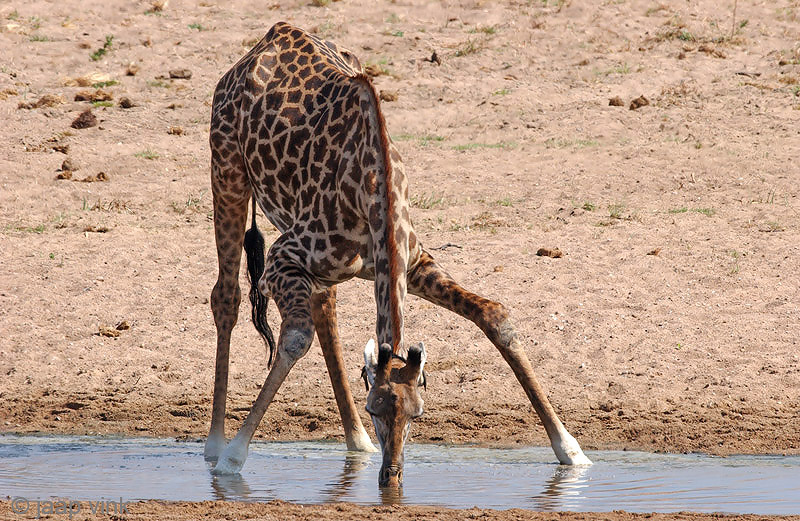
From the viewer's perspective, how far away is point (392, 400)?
5480 mm

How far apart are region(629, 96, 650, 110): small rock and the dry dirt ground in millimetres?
145

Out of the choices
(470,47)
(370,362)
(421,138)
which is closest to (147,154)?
(421,138)

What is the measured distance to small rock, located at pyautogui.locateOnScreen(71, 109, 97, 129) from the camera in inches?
529

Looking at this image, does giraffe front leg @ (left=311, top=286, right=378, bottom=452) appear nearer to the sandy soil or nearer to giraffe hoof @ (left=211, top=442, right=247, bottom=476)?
giraffe hoof @ (left=211, top=442, right=247, bottom=476)

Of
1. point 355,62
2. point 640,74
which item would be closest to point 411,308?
point 355,62

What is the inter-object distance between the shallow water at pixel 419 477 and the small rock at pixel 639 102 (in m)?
7.41

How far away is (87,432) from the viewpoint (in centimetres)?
774

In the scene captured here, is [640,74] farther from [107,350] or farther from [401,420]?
[401,420]

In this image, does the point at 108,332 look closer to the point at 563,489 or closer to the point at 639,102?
the point at 563,489

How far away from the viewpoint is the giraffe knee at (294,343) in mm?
6180

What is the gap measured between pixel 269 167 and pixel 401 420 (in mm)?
2183

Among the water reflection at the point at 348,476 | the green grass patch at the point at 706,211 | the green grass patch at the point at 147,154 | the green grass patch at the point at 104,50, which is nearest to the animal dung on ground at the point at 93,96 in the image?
the green grass patch at the point at 104,50

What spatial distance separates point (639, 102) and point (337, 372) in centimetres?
753

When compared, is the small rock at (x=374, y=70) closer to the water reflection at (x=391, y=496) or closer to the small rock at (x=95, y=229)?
the small rock at (x=95, y=229)
